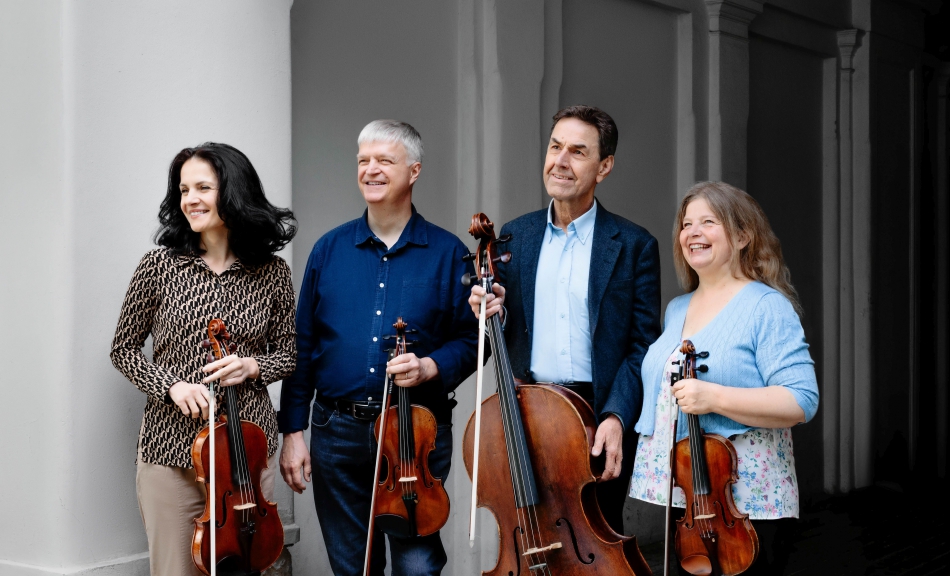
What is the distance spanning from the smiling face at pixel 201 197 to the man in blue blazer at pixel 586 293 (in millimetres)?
754

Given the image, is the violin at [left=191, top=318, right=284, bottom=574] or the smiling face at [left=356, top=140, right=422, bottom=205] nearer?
the violin at [left=191, top=318, right=284, bottom=574]

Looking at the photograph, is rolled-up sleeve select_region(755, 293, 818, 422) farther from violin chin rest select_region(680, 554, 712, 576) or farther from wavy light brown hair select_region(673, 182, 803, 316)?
violin chin rest select_region(680, 554, 712, 576)

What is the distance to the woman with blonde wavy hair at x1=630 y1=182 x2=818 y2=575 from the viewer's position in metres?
2.45

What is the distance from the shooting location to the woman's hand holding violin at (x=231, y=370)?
2.62 m

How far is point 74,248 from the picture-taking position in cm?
313

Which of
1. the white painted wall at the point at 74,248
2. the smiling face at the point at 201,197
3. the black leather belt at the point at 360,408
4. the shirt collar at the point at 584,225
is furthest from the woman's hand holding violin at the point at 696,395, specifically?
the white painted wall at the point at 74,248

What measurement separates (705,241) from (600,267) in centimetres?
29

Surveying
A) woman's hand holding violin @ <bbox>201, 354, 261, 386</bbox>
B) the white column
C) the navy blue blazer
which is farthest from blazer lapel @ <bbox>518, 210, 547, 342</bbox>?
the white column

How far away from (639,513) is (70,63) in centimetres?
378

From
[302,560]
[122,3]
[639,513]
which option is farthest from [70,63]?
[639,513]

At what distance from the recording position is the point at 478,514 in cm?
477

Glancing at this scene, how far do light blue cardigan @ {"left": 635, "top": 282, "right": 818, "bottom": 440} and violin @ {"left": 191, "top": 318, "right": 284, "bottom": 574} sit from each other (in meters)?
1.04

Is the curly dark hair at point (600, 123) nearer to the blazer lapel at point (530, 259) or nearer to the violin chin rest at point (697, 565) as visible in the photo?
the blazer lapel at point (530, 259)

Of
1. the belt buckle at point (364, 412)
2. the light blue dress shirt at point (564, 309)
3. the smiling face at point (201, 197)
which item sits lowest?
the belt buckle at point (364, 412)
